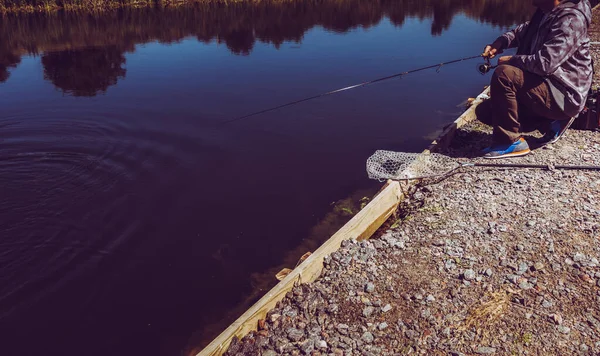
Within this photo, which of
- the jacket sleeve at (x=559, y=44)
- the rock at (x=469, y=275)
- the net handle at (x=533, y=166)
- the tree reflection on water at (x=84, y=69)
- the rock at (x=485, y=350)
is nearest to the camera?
the rock at (x=485, y=350)

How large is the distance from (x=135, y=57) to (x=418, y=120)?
9114 mm

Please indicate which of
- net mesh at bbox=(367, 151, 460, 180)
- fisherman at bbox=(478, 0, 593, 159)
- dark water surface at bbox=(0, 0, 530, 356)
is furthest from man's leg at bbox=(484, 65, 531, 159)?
dark water surface at bbox=(0, 0, 530, 356)

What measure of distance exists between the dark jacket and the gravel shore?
0.98 meters

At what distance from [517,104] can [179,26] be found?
16.2 meters

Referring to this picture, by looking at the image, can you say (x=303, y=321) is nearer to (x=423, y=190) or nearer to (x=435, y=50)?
(x=423, y=190)

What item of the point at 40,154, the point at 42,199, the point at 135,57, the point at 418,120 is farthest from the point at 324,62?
the point at 42,199

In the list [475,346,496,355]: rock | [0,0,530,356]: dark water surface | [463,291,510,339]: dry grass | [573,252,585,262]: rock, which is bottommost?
[0,0,530,356]: dark water surface

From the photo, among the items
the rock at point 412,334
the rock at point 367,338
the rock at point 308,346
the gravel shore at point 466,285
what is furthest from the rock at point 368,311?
the rock at point 308,346

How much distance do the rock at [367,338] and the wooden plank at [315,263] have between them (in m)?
0.75

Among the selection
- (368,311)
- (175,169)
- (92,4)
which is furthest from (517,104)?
(92,4)

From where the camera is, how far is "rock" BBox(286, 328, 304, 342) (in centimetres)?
349

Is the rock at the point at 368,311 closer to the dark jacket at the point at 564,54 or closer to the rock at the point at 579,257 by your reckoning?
the rock at the point at 579,257

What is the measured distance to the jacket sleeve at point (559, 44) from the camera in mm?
4988

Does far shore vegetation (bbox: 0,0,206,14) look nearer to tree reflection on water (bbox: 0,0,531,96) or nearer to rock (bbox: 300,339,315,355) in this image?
tree reflection on water (bbox: 0,0,531,96)
